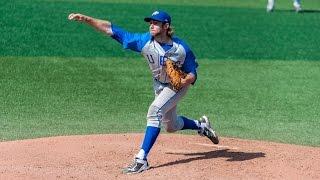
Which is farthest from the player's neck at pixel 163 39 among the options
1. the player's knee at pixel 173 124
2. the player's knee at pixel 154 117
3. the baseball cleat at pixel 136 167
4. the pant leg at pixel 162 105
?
the baseball cleat at pixel 136 167

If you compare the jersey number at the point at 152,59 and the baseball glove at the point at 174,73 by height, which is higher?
the jersey number at the point at 152,59

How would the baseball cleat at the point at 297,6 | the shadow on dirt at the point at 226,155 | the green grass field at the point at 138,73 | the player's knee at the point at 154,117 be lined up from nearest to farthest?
1. the player's knee at the point at 154,117
2. the shadow on dirt at the point at 226,155
3. the green grass field at the point at 138,73
4. the baseball cleat at the point at 297,6

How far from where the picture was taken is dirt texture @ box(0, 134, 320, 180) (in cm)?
727

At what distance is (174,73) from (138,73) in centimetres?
558

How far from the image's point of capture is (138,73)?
13.0 m

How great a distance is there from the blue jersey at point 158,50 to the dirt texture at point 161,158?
956 mm

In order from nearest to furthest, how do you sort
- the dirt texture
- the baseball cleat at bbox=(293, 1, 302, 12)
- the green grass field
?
the dirt texture < the green grass field < the baseball cleat at bbox=(293, 1, 302, 12)

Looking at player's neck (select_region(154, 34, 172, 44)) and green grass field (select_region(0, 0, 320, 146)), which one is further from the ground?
player's neck (select_region(154, 34, 172, 44))

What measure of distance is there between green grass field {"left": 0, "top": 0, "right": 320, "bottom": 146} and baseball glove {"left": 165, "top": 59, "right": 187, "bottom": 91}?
2204 mm

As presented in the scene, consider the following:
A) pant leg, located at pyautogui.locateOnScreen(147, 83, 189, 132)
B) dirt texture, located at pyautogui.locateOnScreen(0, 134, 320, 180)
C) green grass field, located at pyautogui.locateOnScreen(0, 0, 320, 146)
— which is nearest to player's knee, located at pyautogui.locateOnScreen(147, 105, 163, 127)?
pant leg, located at pyautogui.locateOnScreen(147, 83, 189, 132)

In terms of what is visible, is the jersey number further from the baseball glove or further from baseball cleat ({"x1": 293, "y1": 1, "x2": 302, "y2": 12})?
baseball cleat ({"x1": 293, "y1": 1, "x2": 302, "y2": 12})

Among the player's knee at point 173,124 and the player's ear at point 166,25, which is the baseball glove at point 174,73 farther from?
the player's knee at point 173,124

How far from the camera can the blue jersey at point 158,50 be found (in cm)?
754

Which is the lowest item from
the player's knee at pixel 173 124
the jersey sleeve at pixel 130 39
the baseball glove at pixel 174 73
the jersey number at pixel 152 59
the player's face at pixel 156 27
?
the player's knee at pixel 173 124
